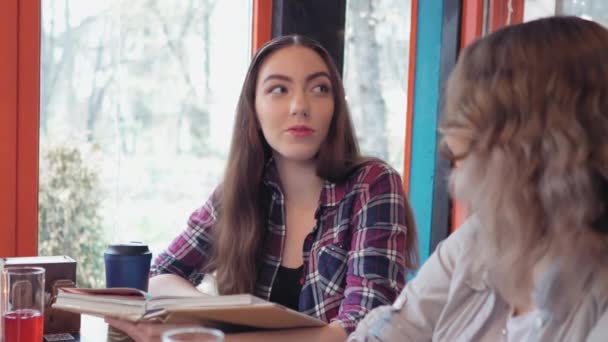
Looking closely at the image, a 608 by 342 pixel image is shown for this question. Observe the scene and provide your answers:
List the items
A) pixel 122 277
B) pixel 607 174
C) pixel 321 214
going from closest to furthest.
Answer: pixel 607 174 → pixel 122 277 → pixel 321 214

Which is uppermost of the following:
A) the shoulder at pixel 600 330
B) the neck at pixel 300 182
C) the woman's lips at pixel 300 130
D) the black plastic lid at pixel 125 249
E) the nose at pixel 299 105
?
the nose at pixel 299 105

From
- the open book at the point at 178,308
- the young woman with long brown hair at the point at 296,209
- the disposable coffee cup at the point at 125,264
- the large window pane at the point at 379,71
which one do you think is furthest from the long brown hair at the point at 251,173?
the large window pane at the point at 379,71

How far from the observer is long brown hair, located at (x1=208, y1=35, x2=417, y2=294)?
1751mm

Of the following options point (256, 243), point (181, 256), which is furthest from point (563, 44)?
point (181, 256)

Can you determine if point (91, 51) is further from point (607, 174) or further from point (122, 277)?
point (607, 174)

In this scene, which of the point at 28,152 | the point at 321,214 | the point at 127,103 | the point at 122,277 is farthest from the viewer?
the point at 127,103

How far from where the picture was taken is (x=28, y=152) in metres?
2.27

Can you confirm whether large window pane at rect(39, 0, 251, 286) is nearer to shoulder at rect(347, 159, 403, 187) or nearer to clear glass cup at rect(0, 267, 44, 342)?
shoulder at rect(347, 159, 403, 187)

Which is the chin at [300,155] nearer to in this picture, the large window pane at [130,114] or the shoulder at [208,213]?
the shoulder at [208,213]

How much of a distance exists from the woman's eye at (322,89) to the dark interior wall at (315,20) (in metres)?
0.87

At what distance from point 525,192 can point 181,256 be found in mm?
1159

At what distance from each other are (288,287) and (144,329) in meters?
0.59

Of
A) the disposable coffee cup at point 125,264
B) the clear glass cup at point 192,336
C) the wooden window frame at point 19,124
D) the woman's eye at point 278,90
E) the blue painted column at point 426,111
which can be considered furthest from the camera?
the blue painted column at point 426,111

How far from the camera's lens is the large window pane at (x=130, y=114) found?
7.72ft
